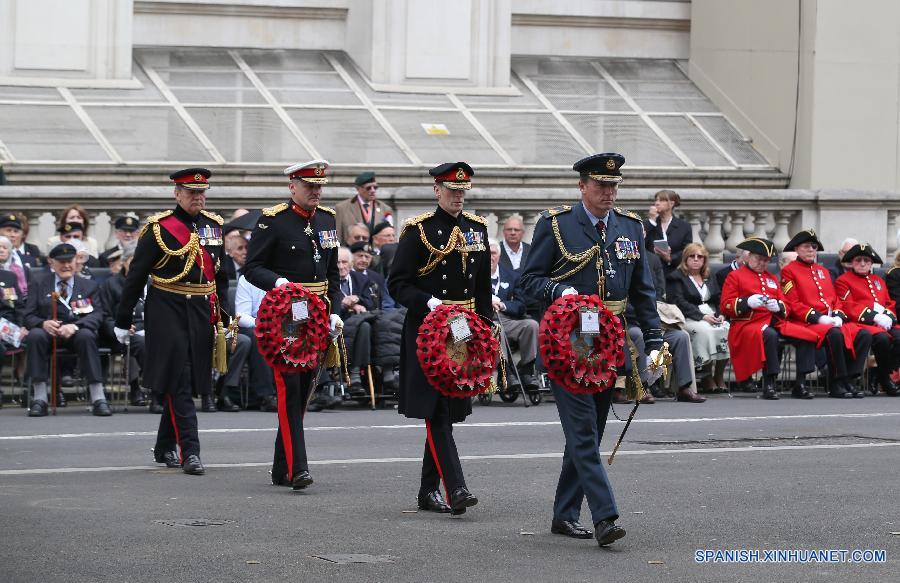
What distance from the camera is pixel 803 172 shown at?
2816 cm

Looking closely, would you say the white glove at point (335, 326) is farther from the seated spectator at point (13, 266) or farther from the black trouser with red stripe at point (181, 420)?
the seated spectator at point (13, 266)

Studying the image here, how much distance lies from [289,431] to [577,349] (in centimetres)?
288

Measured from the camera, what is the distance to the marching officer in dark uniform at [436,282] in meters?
11.6

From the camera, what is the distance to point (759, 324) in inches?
835

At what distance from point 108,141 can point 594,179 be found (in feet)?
50.8

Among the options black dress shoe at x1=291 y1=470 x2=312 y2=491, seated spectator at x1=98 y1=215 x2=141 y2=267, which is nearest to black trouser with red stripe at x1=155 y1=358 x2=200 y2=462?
black dress shoe at x1=291 y1=470 x2=312 y2=491

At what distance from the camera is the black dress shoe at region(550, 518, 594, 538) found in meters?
10.6

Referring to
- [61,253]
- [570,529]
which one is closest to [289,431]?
[570,529]

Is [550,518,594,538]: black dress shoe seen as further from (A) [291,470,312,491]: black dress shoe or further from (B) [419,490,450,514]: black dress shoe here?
(A) [291,470,312,491]: black dress shoe

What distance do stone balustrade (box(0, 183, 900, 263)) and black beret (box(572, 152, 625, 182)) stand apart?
463 inches

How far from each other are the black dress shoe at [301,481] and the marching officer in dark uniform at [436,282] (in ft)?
3.16

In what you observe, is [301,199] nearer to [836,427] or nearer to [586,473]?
[586,473]

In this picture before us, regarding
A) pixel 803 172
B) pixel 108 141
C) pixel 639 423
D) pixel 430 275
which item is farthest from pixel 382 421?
pixel 803 172

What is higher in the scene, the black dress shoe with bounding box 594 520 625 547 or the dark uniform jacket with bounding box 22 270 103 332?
the dark uniform jacket with bounding box 22 270 103 332
